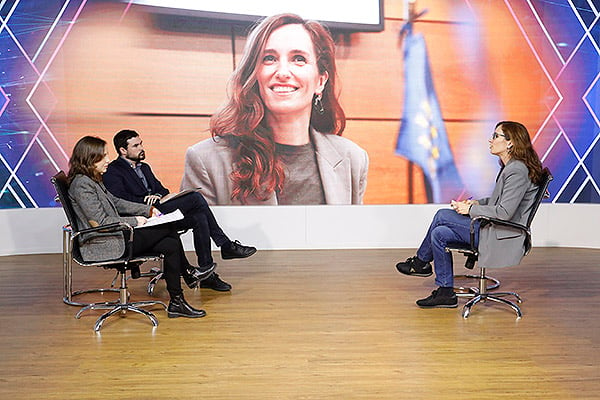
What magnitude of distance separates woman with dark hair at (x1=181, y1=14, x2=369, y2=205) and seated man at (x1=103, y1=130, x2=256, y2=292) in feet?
5.46

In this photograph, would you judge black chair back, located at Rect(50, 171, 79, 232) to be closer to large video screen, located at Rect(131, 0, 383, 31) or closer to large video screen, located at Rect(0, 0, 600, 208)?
large video screen, located at Rect(0, 0, 600, 208)

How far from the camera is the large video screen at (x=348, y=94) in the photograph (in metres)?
6.50

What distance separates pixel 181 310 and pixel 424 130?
3.42 m

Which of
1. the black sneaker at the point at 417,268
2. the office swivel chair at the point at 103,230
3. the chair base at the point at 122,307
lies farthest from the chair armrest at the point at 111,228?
the black sneaker at the point at 417,268

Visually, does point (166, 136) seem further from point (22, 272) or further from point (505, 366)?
point (505, 366)

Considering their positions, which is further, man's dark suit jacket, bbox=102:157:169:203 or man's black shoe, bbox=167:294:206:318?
man's dark suit jacket, bbox=102:157:169:203

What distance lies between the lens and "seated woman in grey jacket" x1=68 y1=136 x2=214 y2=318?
4.04 m

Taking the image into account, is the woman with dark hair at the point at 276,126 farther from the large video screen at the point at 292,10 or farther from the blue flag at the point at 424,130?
the blue flag at the point at 424,130

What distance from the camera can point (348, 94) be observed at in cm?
679

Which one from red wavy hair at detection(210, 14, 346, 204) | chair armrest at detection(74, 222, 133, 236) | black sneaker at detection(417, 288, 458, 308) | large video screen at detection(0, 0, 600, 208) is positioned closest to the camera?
chair armrest at detection(74, 222, 133, 236)

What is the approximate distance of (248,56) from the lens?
263 inches

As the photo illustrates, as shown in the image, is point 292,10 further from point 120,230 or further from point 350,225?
point 120,230

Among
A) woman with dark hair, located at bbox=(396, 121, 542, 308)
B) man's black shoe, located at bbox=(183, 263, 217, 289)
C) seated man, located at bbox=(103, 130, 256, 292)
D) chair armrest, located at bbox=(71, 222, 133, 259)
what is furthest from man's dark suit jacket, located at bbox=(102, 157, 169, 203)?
woman with dark hair, located at bbox=(396, 121, 542, 308)

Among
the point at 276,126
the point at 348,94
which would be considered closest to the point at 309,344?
the point at 276,126
